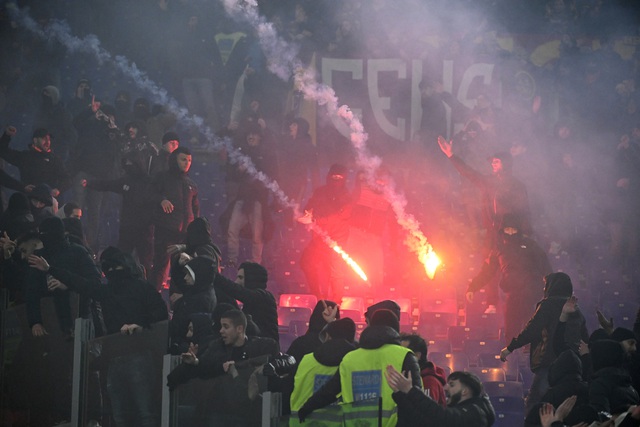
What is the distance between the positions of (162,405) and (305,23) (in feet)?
34.4

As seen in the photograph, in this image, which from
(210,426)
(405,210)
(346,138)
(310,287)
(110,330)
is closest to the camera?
(210,426)

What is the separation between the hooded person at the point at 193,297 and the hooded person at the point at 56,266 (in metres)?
1.04

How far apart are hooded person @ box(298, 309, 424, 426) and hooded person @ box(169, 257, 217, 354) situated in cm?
192

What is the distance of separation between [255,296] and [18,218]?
433 cm

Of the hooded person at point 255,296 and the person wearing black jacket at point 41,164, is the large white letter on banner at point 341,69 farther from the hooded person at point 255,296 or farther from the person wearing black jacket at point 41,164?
the hooded person at point 255,296

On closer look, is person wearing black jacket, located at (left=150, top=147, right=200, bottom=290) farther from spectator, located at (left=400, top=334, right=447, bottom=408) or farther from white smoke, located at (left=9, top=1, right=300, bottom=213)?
spectator, located at (left=400, top=334, right=447, bottom=408)

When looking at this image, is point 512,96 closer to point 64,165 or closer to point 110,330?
point 64,165

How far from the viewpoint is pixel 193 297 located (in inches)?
390

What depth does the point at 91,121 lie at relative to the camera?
52.7ft

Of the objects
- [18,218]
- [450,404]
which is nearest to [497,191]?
[18,218]

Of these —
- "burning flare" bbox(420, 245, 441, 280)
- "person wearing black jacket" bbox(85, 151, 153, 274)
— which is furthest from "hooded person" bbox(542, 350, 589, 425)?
"person wearing black jacket" bbox(85, 151, 153, 274)

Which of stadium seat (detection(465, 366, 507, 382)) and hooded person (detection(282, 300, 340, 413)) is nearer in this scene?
hooded person (detection(282, 300, 340, 413))

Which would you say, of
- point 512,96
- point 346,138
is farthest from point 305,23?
point 512,96

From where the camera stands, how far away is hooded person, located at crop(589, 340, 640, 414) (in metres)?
8.45
